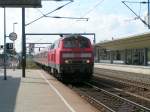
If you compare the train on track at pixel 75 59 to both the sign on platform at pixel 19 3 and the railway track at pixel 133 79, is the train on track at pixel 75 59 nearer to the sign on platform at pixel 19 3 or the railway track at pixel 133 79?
the railway track at pixel 133 79

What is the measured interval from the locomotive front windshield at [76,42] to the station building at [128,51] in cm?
1936

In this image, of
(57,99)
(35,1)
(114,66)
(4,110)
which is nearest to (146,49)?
(114,66)

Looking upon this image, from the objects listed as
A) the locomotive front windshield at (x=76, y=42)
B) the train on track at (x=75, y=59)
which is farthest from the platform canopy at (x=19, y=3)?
the locomotive front windshield at (x=76, y=42)

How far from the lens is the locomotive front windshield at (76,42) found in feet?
96.5

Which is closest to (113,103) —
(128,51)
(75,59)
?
(75,59)

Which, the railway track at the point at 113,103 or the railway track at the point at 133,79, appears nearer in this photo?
the railway track at the point at 113,103

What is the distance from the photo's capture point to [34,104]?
17.8 meters

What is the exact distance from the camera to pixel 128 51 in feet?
247

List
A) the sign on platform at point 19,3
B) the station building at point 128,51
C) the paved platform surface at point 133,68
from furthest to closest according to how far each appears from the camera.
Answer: the station building at point 128,51
the paved platform surface at point 133,68
the sign on platform at point 19,3

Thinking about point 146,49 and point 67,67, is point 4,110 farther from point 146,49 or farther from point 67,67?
point 146,49

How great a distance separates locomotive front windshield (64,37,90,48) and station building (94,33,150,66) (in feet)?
63.5

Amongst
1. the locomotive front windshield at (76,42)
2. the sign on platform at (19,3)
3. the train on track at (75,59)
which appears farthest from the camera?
the sign on platform at (19,3)

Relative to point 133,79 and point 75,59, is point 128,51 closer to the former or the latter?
point 133,79

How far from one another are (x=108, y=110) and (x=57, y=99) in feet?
11.9
